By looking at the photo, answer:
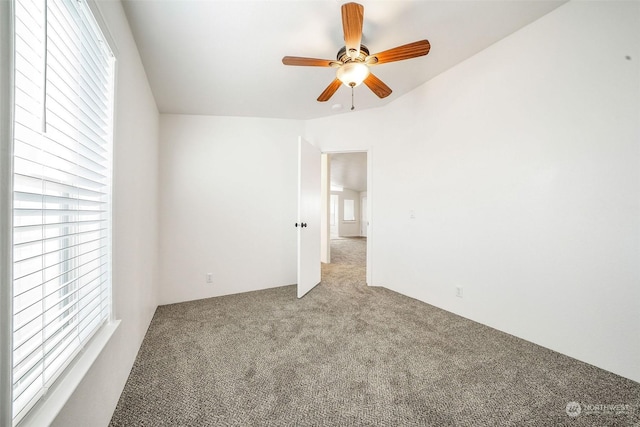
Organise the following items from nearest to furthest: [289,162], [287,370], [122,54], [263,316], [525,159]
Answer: [122,54] < [287,370] < [525,159] < [263,316] < [289,162]

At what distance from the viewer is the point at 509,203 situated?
207 centimetres

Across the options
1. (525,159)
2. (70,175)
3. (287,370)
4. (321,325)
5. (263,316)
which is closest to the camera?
(70,175)

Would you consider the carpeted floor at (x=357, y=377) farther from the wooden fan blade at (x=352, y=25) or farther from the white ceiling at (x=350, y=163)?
the white ceiling at (x=350, y=163)

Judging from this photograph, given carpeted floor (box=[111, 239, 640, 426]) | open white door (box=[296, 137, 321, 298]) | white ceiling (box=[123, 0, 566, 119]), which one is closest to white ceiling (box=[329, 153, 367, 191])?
open white door (box=[296, 137, 321, 298])

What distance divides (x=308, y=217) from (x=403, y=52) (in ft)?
6.73

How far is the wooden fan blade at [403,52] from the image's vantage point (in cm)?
153

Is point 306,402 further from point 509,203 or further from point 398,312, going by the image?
point 509,203

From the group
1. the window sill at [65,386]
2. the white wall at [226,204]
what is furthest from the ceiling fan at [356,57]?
the window sill at [65,386]

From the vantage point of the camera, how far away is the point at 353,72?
5.70 feet

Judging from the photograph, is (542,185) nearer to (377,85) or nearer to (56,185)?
(377,85)

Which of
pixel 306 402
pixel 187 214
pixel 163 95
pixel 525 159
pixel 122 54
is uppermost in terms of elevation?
pixel 163 95

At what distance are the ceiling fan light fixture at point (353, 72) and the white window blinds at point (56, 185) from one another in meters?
1.37

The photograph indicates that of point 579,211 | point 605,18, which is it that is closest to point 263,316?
point 579,211

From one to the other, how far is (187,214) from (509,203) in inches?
133
